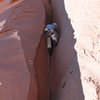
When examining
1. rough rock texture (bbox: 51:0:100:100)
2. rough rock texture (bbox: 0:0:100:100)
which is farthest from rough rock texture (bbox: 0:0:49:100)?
rough rock texture (bbox: 51:0:100:100)

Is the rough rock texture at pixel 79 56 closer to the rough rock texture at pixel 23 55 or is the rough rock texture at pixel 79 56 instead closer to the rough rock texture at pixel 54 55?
the rough rock texture at pixel 54 55

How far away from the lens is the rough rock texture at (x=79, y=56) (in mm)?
1171

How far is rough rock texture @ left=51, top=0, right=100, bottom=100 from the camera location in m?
1.17

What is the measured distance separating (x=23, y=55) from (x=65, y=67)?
266 mm

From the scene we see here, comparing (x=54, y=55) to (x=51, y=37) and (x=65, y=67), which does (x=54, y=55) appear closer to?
(x=51, y=37)

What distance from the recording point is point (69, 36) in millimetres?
1908

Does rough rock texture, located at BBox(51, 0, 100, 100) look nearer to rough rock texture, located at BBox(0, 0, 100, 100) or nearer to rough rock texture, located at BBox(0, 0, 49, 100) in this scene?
rough rock texture, located at BBox(0, 0, 100, 100)

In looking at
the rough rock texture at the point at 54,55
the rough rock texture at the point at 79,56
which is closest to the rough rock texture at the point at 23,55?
the rough rock texture at the point at 54,55

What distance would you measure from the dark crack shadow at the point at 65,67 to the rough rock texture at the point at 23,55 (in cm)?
7

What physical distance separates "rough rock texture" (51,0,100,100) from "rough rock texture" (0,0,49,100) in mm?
112

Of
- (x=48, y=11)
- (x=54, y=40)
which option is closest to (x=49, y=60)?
(x=54, y=40)

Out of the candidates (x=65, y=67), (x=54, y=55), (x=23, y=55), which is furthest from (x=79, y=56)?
(x=54, y=55)

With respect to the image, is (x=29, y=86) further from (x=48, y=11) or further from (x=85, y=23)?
(x=48, y=11)

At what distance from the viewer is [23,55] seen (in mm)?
1800
